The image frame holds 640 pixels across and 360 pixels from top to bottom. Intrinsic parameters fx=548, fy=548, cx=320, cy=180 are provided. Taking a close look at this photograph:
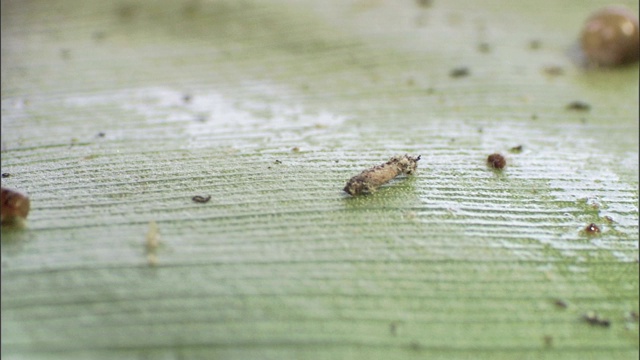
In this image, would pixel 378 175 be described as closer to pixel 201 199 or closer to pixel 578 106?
pixel 201 199

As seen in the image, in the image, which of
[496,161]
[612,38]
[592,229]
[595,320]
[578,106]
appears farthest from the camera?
[612,38]

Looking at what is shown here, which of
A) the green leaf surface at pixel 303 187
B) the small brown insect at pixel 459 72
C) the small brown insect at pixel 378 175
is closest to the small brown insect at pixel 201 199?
the green leaf surface at pixel 303 187

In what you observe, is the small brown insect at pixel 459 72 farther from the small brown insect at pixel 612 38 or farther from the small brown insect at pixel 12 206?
the small brown insect at pixel 12 206

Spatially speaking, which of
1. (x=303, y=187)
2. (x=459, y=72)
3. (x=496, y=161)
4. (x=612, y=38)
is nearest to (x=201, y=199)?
(x=303, y=187)

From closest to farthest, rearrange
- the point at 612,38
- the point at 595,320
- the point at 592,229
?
the point at 595,320 < the point at 592,229 < the point at 612,38

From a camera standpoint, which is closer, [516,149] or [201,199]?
[201,199]

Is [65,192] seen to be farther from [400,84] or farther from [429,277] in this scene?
[400,84]

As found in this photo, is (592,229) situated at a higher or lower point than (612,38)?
lower

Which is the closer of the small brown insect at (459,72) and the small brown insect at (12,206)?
the small brown insect at (12,206)
